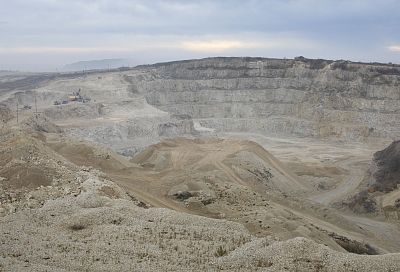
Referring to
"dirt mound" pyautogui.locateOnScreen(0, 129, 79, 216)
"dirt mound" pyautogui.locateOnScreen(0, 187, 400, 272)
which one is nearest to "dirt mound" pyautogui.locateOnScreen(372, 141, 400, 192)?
"dirt mound" pyautogui.locateOnScreen(0, 187, 400, 272)

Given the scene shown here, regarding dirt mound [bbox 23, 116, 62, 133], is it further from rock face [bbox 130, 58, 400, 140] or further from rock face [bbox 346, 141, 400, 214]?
rock face [bbox 346, 141, 400, 214]

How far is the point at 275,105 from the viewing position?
9112 centimetres

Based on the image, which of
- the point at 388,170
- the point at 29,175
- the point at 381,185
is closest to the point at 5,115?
the point at 29,175

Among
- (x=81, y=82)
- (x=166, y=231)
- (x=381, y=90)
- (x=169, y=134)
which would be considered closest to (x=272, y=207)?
(x=166, y=231)

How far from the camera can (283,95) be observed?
91.6 meters

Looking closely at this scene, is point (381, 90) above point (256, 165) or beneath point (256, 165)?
above

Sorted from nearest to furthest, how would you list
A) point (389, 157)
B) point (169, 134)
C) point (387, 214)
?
point (387, 214), point (389, 157), point (169, 134)

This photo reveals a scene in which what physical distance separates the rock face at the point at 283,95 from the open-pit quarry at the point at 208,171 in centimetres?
26

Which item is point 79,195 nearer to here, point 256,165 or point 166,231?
point 166,231

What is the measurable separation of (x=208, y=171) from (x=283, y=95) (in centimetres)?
5314

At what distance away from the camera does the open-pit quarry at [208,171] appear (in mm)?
17453

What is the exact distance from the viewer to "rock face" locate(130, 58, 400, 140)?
80.6 m

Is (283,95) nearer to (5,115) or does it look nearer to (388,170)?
(388,170)

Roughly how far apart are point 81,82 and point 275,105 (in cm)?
3906
